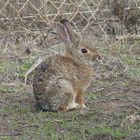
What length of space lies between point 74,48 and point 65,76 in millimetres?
366

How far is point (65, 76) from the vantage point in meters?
5.62

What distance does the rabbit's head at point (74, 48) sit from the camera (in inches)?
230

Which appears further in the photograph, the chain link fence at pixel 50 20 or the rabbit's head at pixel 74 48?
the chain link fence at pixel 50 20

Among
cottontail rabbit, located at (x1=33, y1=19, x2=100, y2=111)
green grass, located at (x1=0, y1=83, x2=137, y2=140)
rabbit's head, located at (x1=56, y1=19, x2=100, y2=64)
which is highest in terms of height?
rabbit's head, located at (x1=56, y1=19, x2=100, y2=64)

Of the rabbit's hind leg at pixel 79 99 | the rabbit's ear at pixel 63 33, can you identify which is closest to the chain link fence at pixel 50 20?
the rabbit's ear at pixel 63 33

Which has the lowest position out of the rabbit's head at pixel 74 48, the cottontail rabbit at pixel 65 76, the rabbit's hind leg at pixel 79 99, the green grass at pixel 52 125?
the green grass at pixel 52 125

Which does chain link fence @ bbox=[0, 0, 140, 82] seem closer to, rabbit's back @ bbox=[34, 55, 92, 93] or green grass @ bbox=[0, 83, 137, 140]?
rabbit's back @ bbox=[34, 55, 92, 93]

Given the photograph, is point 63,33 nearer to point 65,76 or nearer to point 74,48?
point 74,48

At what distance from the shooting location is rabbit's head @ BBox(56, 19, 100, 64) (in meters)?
5.83

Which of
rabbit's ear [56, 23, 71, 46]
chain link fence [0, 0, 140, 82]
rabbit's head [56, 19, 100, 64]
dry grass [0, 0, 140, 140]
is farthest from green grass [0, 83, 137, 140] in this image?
chain link fence [0, 0, 140, 82]

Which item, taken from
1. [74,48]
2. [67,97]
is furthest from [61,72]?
[74,48]

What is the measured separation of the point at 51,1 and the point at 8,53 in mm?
1345

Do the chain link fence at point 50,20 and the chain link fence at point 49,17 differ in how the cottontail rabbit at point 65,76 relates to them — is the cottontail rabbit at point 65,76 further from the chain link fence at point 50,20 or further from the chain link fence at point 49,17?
the chain link fence at point 49,17

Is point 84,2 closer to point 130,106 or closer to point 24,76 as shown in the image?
point 24,76
